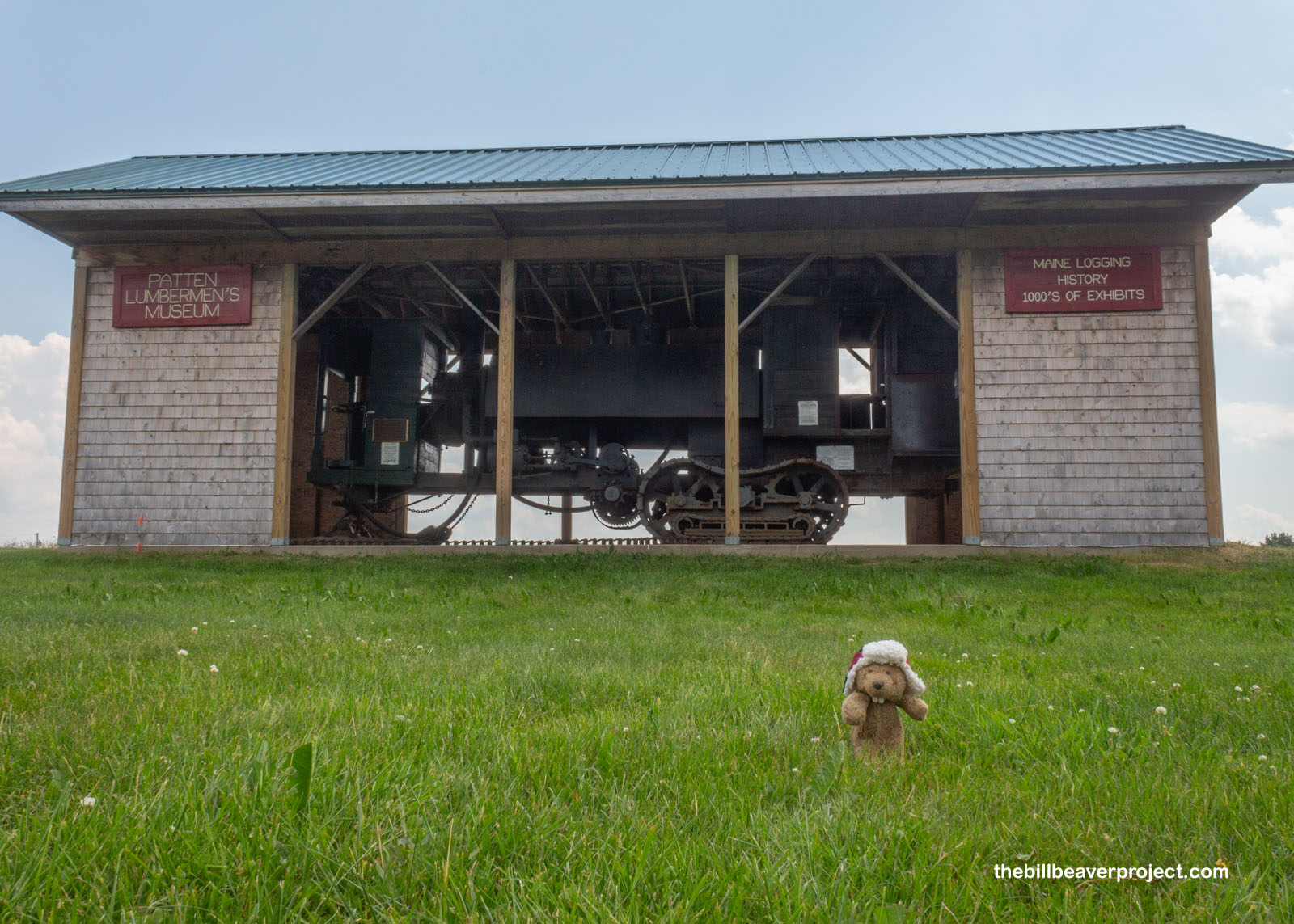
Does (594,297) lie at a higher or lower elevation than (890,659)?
higher

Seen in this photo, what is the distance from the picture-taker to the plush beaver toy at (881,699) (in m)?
2.40

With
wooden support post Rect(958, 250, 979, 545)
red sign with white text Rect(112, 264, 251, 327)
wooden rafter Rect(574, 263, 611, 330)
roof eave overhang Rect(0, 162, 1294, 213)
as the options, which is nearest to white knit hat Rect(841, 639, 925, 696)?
roof eave overhang Rect(0, 162, 1294, 213)

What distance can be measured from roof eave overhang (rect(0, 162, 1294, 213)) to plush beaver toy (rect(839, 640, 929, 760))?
9.60m

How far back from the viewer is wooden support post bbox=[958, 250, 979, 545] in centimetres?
1218

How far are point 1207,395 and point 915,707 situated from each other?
11920mm

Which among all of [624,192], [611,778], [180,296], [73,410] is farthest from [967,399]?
[73,410]

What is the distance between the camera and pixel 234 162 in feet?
51.3

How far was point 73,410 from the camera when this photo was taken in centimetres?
1335

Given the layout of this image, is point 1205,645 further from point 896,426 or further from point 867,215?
point 896,426

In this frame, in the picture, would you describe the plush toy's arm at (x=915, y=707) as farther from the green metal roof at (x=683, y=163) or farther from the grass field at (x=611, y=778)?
the green metal roof at (x=683, y=163)

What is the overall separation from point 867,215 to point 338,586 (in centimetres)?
869

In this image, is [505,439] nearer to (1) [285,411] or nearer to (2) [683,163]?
(1) [285,411]

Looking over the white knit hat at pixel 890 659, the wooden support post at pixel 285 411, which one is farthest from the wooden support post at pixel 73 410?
the white knit hat at pixel 890 659

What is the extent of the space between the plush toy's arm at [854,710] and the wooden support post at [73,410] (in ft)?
46.4
